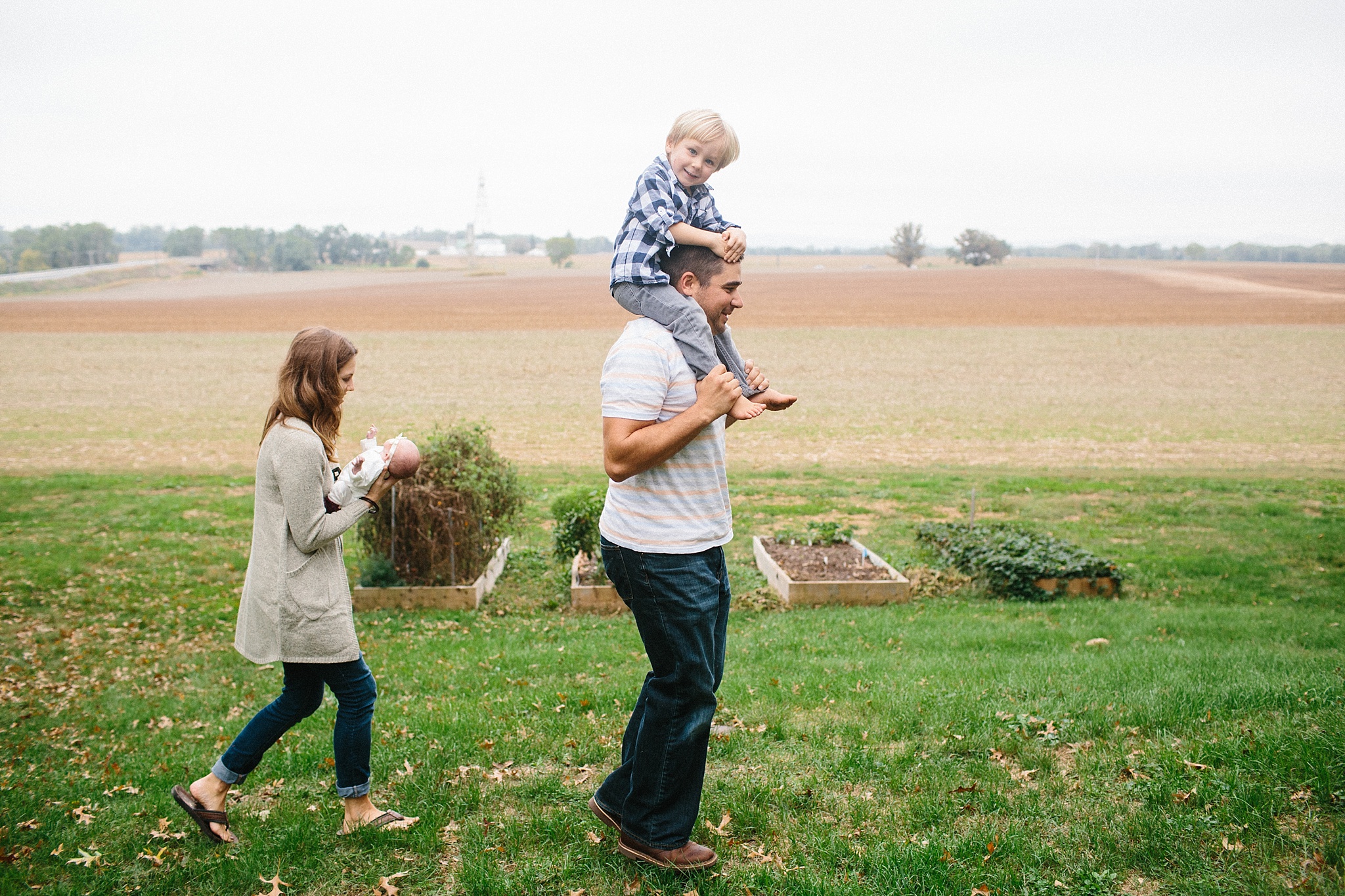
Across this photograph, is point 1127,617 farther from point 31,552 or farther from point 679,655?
point 31,552

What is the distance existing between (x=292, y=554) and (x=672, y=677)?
4.95 feet

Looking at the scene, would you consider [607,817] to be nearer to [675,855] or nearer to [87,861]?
[675,855]

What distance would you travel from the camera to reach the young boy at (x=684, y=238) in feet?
10.1

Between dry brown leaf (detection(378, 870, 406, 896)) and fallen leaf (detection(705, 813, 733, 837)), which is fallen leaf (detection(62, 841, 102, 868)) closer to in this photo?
dry brown leaf (detection(378, 870, 406, 896))

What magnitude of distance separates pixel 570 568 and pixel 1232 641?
5750mm

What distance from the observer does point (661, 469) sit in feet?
9.84

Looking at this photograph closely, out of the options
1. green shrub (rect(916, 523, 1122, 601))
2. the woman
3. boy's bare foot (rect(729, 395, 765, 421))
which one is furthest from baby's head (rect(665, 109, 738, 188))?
green shrub (rect(916, 523, 1122, 601))

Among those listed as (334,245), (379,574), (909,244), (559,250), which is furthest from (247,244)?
(379,574)

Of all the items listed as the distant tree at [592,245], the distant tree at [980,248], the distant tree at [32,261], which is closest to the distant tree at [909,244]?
the distant tree at [980,248]

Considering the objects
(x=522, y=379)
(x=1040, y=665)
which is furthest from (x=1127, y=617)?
(x=522, y=379)

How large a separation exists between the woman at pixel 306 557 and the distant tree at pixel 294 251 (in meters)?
125

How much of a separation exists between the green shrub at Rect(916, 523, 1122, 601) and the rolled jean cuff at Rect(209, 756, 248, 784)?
277 inches

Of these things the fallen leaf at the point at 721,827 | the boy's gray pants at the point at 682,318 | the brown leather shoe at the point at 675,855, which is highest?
the boy's gray pants at the point at 682,318

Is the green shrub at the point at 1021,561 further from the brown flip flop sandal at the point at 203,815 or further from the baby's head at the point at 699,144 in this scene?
the brown flip flop sandal at the point at 203,815
